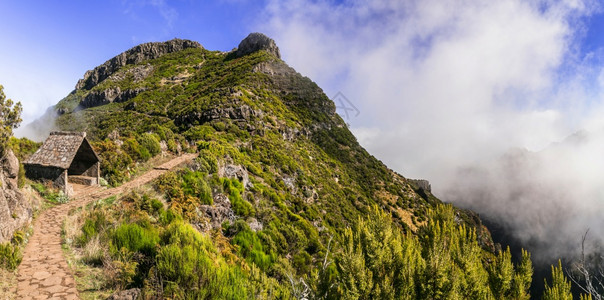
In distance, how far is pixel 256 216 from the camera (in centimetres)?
1582

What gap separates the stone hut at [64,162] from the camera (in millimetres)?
11359

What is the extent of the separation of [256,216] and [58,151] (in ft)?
30.8

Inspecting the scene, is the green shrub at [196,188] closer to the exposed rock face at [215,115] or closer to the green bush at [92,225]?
the green bush at [92,225]

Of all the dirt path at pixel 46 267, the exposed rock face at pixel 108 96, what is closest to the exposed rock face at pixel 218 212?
the dirt path at pixel 46 267

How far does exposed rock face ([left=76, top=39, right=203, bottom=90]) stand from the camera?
336 feet

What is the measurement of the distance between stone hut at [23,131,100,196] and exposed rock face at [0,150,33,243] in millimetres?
1910

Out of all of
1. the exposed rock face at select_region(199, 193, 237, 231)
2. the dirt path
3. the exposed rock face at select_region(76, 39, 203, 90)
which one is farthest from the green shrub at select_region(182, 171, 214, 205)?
the exposed rock face at select_region(76, 39, 203, 90)

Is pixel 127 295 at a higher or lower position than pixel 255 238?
lower

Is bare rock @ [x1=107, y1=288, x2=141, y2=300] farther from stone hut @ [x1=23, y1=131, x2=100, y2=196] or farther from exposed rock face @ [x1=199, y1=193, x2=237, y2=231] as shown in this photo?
stone hut @ [x1=23, y1=131, x2=100, y2=196]

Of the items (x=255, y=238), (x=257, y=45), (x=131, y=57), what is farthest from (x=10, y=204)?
(x=131, y=57)

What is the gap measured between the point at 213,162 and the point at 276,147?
75.3 feet

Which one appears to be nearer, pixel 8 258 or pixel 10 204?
pixel 8 258

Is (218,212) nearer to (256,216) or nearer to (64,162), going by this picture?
(256,216)

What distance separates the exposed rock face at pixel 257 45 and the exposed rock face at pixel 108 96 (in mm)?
33243
